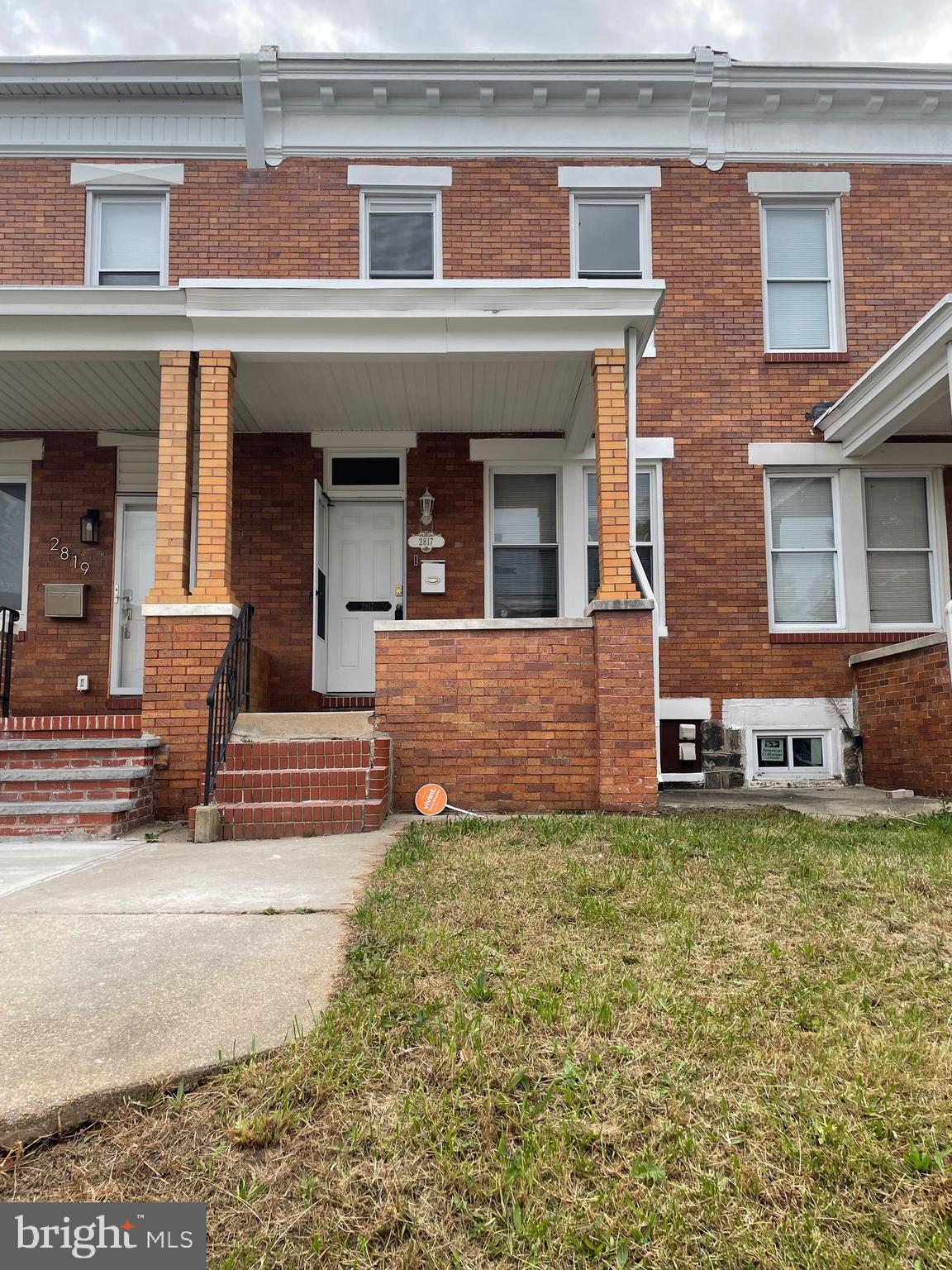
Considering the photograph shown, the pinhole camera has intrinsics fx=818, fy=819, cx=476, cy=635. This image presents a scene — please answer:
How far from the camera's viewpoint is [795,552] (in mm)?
9305

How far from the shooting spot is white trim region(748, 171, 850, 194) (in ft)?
31.6

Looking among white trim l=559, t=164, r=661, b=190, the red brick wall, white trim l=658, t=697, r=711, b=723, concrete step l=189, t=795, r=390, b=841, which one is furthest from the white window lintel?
concrete step l=189, t=795, r=390, b=841

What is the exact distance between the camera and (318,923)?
3352 mm

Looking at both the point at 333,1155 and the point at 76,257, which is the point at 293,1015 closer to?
the point at 333,1155

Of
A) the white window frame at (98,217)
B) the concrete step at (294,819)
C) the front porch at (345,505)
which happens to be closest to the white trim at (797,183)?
the front porch at (345,505)

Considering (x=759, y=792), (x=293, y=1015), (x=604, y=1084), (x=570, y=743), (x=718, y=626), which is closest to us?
(x=604, y=1084)

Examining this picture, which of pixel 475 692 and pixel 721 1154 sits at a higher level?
pixel 475 692

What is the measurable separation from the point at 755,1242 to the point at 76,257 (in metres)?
11.0

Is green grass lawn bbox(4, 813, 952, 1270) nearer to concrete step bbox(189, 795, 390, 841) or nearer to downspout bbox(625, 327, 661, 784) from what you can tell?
Result: concrete step bbox(189, 795, 390, 841)

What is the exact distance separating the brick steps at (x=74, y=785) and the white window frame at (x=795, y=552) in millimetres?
6617

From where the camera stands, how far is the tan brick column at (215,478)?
267 inches

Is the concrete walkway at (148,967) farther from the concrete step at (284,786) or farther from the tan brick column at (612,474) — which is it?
the tan brick column at (612,474)

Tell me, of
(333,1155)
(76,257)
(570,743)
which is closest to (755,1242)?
(333,1155)

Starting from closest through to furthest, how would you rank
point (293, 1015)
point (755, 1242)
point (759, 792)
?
point (755, 1242), point (293, 1015), point (759, 792)
